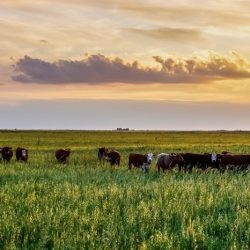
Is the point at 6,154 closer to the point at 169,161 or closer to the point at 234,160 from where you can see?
the point at 169,161

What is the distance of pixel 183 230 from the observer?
8.02m

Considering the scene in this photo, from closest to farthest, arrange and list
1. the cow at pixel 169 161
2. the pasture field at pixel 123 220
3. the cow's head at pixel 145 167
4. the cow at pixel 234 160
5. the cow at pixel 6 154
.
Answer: the pasture field at pixel 123 220, the cow's head at pixel 145 167, the cow at pixel 169 161, the cow at pixel 234 160, the cow at pixel 6 154

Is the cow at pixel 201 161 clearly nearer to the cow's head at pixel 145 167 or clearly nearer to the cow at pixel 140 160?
the cow at pixel 140 160

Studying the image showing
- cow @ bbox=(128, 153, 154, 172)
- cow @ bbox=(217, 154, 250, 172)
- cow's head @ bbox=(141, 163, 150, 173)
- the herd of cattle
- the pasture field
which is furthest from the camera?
cow @ bbox=(128, 153, 154, 172)

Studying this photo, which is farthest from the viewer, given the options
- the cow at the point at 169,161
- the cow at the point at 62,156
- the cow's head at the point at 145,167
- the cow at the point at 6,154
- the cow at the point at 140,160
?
the cow at the point at 6,154

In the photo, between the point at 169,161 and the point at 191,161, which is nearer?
the point at 169,161

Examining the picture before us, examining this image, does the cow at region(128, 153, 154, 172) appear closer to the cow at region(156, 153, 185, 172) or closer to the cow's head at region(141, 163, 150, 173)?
the cow's head at region(141, 163, 150, 173)

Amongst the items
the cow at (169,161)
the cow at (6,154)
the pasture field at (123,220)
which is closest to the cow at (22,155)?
the cow at (6,154)

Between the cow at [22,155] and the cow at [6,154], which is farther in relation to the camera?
the cow at [6,154]

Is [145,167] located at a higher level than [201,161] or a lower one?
lower

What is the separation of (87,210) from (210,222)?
2681 millimetres

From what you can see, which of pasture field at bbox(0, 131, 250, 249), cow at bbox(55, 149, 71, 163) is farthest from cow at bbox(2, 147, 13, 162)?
pasture field at bbox(0, 131, 250, 249)

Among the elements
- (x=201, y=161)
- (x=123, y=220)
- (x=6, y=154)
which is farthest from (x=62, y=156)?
(x=123, y=220)

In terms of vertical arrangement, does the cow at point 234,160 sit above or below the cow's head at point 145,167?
above
